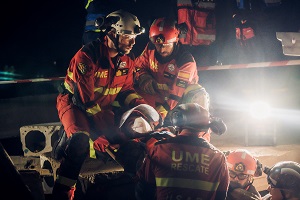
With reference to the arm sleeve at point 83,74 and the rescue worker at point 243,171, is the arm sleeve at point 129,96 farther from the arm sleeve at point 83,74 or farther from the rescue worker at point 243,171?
the rescue worker at point 243,171

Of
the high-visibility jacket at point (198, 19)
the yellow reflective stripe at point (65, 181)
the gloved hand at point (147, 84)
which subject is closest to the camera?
the yellow reflective stripe at point (65, 181)

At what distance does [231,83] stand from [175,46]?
8.47 ft

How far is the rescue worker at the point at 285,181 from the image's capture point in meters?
4.76

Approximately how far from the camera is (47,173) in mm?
6109

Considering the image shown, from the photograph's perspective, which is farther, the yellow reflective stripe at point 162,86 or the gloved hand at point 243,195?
the yellow reflective stripe at point 162,86

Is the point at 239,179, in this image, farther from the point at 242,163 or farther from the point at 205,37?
the point at 205,37

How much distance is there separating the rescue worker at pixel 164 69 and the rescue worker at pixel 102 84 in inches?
28.9

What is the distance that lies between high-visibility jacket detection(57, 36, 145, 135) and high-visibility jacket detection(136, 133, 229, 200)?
1.68 metres

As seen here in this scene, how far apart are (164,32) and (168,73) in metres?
0.76

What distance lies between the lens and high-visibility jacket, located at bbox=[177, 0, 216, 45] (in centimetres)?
815

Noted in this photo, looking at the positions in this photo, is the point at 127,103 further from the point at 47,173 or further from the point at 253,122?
the point at 253,122

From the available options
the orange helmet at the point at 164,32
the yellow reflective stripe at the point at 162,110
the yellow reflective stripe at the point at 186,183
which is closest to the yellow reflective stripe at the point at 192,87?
the yellow reflective stripe at the point at 162,110

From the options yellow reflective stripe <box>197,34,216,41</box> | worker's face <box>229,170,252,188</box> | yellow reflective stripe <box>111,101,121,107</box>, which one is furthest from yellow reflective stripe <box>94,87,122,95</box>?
yellow reflective stripe <box>197,34,216,41</box>

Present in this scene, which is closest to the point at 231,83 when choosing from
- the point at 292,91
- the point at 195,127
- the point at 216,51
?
the point at 216,51
